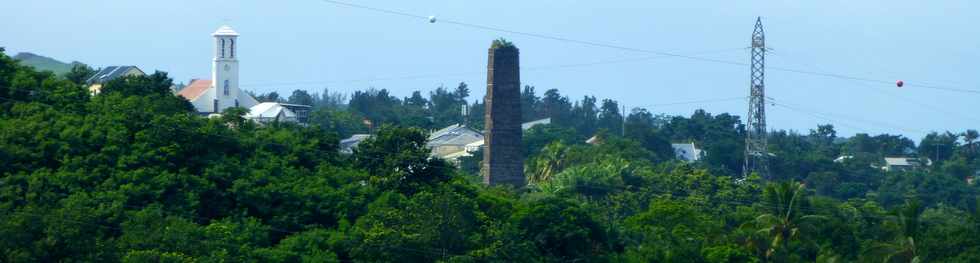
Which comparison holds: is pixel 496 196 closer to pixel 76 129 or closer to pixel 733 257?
pixel 733 257

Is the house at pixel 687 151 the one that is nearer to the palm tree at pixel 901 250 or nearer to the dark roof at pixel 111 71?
the dark roof at pixel 111 71

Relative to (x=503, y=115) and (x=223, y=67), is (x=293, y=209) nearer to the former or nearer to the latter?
(x=503, y=115)

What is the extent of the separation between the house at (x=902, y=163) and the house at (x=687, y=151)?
13.1 metres

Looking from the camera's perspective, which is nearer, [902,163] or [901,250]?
[901,250]

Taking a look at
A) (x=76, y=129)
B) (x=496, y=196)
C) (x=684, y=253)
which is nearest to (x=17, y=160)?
(x=76, y=129)

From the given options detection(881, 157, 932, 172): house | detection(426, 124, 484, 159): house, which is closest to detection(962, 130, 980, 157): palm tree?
detection(881, 157, 932, 172): house

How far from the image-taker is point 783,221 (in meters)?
49.7

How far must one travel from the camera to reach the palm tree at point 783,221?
48656 mm

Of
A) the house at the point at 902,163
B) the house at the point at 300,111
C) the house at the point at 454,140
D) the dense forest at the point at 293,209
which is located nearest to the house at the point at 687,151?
the house at the point at 902,163

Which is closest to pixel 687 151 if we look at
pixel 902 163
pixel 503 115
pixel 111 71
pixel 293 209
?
pixel 902 163

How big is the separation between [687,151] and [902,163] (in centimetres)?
2041

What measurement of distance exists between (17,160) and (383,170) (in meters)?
10.3

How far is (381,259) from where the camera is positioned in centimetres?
3678

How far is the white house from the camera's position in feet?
283
